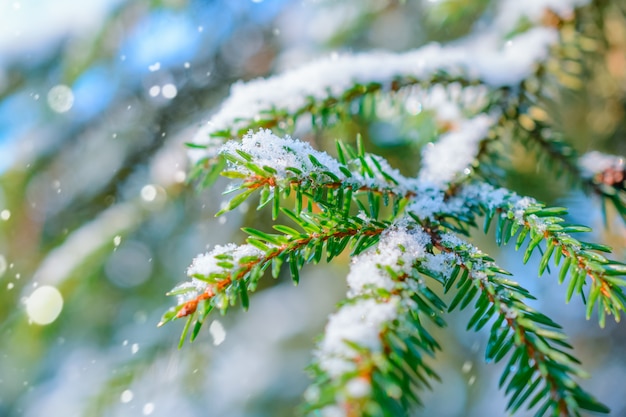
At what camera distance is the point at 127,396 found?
4.02ft

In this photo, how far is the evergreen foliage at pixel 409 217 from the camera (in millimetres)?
422

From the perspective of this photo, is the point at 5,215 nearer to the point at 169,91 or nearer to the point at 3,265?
the point at 3,265

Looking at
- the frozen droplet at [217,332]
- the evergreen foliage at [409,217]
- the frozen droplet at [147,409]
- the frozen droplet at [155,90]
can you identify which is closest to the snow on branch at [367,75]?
the evergreen foliage at [409,217]

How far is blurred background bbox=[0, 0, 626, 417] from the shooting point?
4.20ft

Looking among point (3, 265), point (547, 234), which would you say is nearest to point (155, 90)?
point (3, 265)

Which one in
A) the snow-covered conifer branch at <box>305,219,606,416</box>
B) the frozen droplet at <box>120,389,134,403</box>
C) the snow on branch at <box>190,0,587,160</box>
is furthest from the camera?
the frozen droplet at <box>120,389,134,403</box>

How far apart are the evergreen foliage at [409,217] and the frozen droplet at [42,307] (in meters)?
0.84

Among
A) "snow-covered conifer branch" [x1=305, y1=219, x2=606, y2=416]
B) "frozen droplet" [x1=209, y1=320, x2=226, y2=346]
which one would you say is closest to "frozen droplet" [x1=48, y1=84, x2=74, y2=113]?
"frozen droplet" [x1=209, y1=320, x2=226, y2=346]

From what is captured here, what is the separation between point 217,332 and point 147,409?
30 centimetres

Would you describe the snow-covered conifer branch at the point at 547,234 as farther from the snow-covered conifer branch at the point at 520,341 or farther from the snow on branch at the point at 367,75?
the snow on branch at the point at 367,75

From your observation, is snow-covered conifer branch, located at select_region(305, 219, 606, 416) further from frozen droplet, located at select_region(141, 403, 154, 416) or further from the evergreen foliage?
frozen droplet, located at select_region(141, 403, 154, 416)

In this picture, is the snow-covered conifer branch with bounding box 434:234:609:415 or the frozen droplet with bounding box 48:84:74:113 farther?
the frozen droplet with bounding box 48:84:74:113

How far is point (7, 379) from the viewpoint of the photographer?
1602mm

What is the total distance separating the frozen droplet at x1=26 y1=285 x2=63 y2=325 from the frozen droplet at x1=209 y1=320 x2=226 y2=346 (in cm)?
42
